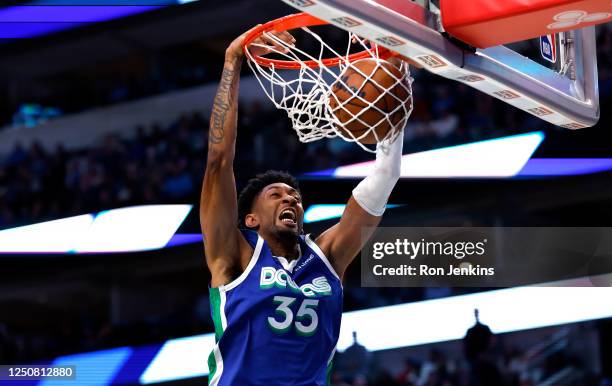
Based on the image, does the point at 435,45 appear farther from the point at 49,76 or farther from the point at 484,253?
the point at 49,76

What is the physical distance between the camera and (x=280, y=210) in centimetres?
362

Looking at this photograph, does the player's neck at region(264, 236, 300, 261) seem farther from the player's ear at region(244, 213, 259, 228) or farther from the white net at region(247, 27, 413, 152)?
the white net at region(247, 27, 413, 152)

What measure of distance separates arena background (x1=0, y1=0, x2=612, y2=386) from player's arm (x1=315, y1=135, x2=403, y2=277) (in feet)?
12.6

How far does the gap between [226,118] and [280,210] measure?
1.42 ft

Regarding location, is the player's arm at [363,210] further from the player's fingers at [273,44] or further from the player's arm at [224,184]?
the player's fingers at [273,44]

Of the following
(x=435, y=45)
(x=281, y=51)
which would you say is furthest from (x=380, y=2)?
(x=281, y=51)

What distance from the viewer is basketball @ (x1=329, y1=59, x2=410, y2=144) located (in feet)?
10.6

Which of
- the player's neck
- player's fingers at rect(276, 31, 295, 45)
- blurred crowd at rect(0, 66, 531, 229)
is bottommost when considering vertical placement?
the player's neck

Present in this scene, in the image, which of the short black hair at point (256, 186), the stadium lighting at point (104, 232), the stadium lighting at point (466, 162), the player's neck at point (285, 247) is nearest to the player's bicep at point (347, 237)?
the player's neck at point (285, 247)

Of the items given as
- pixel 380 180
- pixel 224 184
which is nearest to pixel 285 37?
pixel 224 184

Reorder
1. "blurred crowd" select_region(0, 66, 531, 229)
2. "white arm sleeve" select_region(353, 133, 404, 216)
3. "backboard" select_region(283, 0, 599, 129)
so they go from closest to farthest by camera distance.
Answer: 1. "backboard" select_region(283, 0, 599, 129)
2. "white arm sleeve" select_region(353, 133, 404, 216)
3. "blurred crowd" select_region(0, 66, 531, 229)

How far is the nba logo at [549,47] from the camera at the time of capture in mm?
3410

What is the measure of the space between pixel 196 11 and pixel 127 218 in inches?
165

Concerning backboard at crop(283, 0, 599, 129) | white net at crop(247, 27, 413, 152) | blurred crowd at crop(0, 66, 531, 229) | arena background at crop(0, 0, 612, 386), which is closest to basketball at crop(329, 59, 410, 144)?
white net at crop(247, 27, 413, 152)
